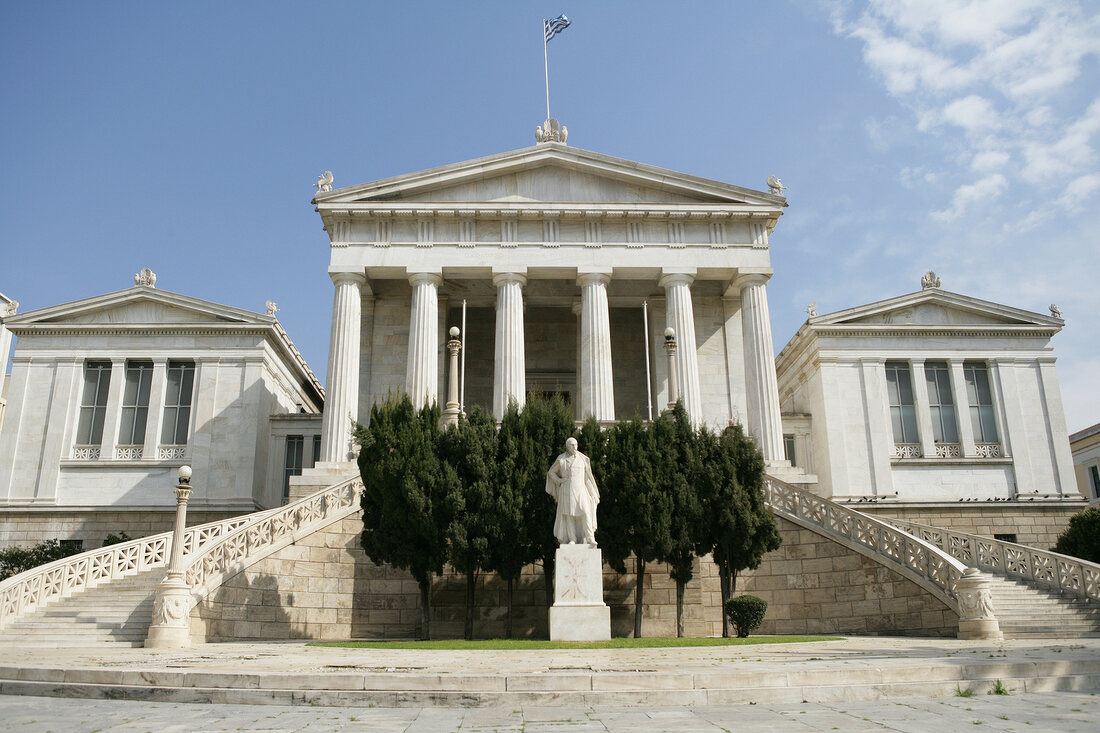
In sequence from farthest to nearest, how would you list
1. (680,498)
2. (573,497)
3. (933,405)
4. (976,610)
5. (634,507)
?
(933,405), (680,498), (634,507), (976,610), (573,497)

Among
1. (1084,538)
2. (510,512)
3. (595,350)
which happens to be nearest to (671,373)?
(510,512)

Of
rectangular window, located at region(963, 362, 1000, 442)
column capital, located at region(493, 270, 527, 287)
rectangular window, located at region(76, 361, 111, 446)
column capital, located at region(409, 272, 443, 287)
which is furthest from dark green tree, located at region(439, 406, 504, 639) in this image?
rectangular window, located at region(963, 362, 1000, 442)

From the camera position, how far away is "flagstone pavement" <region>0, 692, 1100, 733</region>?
780 centimetres

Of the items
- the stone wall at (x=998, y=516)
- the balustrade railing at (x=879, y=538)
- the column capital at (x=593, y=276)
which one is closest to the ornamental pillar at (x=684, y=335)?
the column capital at (x=593, y=276)

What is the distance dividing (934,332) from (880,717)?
3371 centimetres

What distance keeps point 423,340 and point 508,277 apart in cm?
420

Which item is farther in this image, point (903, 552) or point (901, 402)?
point (901, 402)

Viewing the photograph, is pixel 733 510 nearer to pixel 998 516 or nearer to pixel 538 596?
pixel 538 596

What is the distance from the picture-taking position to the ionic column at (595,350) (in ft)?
107

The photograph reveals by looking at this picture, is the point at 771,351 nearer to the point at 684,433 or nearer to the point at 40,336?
the point at 684,433

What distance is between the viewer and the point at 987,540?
78.0 ft

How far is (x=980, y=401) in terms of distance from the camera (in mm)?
38469

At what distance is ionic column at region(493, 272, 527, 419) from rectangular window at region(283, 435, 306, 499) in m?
9.22

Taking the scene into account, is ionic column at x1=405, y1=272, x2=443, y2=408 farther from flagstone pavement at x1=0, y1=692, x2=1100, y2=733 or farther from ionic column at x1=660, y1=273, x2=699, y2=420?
flagstone pavement at x1=0, y1=692, x2=1100, y2=733
